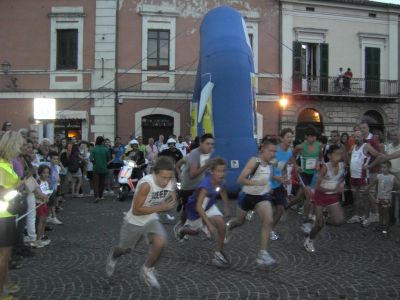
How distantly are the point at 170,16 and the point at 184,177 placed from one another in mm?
16641

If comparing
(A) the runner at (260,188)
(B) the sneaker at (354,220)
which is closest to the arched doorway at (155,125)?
(B) the sneaker at (354,220)

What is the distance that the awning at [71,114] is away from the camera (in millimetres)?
22125

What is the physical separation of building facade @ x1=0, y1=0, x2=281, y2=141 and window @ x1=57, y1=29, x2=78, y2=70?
0.05 metres

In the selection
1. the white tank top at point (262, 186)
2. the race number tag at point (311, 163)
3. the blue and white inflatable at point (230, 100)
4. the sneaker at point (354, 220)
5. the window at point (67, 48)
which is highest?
the window at point (67, 48)

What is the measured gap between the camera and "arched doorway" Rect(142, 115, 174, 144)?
74.8 feet

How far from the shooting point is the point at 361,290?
17.3ft

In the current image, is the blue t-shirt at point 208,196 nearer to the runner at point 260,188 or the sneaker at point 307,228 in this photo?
the runner at point 260,188

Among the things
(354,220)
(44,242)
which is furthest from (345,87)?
(44,242)

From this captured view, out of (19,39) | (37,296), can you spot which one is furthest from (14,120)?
(37,296)

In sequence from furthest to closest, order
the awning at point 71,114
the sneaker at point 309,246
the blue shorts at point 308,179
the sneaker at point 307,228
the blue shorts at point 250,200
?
the awning at point 71,114
the blue shorts at point 308,179
the sneaker at point 307,228
the sneaker at point 309,246
the blue shorts at point 250,200

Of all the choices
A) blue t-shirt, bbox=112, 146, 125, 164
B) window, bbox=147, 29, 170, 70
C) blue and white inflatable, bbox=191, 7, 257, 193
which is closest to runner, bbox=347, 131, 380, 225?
blue and white inflatable, bbox=191, 7, 257, 193

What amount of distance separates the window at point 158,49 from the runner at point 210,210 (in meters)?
16.6

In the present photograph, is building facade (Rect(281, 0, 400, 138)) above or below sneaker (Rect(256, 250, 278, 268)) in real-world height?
above

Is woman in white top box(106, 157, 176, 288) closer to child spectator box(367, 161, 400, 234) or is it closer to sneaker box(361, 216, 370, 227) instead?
child spectator box(367, 161, 400, 234)
